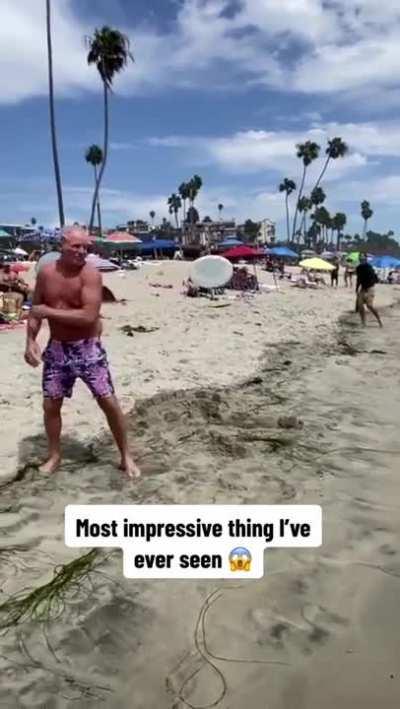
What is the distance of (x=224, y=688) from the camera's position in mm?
2414

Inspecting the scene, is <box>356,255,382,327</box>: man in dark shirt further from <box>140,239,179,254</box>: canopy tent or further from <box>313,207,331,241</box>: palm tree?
<box>313,207,331,241</box>: palm tree

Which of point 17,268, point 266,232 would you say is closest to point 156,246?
point 17,268

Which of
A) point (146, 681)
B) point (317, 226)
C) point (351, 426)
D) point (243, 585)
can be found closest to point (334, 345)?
point (351, 426)

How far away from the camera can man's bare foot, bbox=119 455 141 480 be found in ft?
14.3

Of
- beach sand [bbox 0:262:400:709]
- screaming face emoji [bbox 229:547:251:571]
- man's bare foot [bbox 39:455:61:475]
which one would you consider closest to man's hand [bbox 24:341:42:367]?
man's bare foot [bbox 39:455:61:475]

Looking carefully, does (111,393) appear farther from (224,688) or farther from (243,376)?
(243,376)

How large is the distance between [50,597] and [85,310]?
183cm

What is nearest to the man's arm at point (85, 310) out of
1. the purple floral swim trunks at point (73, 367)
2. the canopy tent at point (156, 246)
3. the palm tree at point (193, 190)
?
the purple floral swim trunks at point (73, 367)

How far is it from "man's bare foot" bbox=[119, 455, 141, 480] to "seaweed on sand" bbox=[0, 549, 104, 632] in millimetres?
1114

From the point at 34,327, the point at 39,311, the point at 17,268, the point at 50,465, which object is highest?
the point at 39,311

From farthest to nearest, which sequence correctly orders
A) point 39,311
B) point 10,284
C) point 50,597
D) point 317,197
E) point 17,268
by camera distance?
point 317,197 < point 17,268 < point 10,284 < point 39,311 < point 50,597

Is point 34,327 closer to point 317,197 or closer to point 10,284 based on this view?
point 10,284

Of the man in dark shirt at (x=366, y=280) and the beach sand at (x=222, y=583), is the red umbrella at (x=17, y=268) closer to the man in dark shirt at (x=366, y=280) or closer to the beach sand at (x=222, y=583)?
the man in dark shirt at (x=366, y=280)

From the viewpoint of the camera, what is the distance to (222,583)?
122 inches
